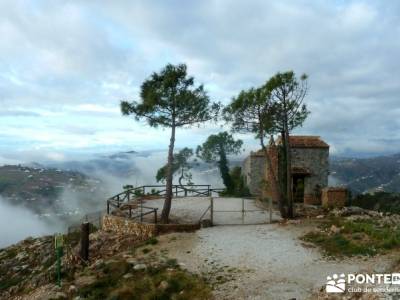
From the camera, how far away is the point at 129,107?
805 inches

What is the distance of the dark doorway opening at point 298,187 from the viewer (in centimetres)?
3027

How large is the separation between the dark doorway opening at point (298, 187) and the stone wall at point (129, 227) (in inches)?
610

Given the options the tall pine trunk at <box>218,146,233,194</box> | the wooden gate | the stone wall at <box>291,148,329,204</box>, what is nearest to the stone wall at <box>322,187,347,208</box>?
the wooden gate

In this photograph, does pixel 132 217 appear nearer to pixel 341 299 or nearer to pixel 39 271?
pixel 39 271

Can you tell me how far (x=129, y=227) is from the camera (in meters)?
19.6

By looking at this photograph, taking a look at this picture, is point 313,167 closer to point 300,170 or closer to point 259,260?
point 300,170

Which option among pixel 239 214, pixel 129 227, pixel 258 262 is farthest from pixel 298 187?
pixel 258 262

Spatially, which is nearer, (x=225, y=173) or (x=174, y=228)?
(x=174, y=228)

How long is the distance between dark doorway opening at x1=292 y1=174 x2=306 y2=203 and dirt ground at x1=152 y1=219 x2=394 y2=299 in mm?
11791

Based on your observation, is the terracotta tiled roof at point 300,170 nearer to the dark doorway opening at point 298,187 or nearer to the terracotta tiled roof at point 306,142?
the dark doorway opening at point 298,187

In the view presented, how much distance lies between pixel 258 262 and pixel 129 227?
853cm

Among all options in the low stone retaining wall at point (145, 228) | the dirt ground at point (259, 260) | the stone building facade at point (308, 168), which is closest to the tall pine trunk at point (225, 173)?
the stone building facade at point (308, 168)

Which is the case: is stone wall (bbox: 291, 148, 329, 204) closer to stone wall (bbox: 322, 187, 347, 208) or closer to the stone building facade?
the stone building facade

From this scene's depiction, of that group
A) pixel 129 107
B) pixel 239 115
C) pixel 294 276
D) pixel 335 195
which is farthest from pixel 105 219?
pixel 335 195
